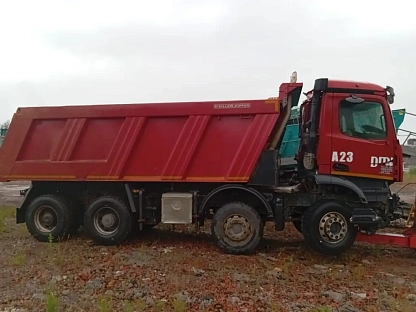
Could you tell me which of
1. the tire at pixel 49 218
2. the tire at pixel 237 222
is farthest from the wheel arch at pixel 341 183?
the tire at pixel 49 218

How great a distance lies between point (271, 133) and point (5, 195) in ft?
38.6

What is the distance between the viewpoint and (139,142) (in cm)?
801

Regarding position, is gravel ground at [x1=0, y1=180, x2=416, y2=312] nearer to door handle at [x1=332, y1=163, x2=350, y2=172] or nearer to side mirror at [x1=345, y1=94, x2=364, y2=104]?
door handle at [x1=332, y1=163, x2=350, y2=172]

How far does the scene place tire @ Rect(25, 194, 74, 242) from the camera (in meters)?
8.32

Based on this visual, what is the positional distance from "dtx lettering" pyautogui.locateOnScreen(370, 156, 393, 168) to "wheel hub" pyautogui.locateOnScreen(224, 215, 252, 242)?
2.13m

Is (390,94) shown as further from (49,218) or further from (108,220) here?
(49,218)

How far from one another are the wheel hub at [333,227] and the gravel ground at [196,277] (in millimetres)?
384

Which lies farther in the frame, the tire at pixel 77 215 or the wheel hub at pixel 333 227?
the tire at pixel 77 215

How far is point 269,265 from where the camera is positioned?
6.86 metres

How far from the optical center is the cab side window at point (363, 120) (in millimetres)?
7340

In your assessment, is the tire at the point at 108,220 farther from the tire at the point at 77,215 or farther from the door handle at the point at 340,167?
the door handle at the point at 340,167

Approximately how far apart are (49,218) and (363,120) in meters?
5.58

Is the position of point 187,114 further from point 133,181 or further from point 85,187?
point 85,187

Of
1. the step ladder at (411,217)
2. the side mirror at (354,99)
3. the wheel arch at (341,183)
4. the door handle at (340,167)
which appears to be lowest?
Result: the step ladder at (411,217)
